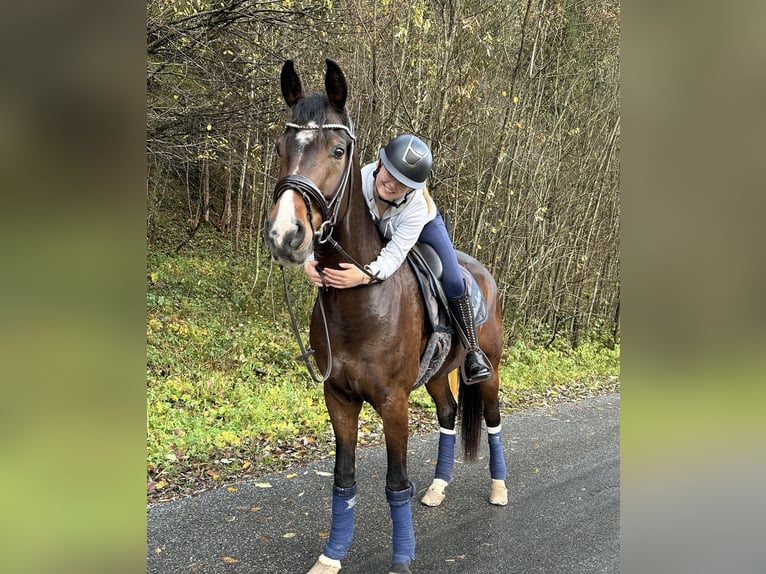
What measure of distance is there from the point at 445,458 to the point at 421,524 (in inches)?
24.4

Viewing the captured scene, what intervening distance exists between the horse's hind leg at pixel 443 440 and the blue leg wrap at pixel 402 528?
3.50 feet

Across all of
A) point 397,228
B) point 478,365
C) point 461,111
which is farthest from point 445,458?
point 461,111

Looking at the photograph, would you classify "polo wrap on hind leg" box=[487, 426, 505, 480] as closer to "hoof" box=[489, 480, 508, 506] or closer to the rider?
"hoof" box=[489, 480, 508, 506]

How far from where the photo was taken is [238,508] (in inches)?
147

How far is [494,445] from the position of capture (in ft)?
13.5

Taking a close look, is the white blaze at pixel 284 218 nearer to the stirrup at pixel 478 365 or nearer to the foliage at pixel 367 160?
the stirrup at pixel 478 365

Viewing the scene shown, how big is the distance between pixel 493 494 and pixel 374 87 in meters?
6.16

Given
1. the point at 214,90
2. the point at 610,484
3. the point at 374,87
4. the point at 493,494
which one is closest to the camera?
the point at 493,494

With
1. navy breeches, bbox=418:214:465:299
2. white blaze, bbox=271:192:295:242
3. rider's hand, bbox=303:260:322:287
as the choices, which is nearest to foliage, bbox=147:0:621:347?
navy breeches, bbox=418:214:465:299

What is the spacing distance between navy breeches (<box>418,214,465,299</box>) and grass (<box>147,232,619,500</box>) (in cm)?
246

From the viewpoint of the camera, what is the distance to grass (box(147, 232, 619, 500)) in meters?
4.64

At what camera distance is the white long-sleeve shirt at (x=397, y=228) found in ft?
8.72
